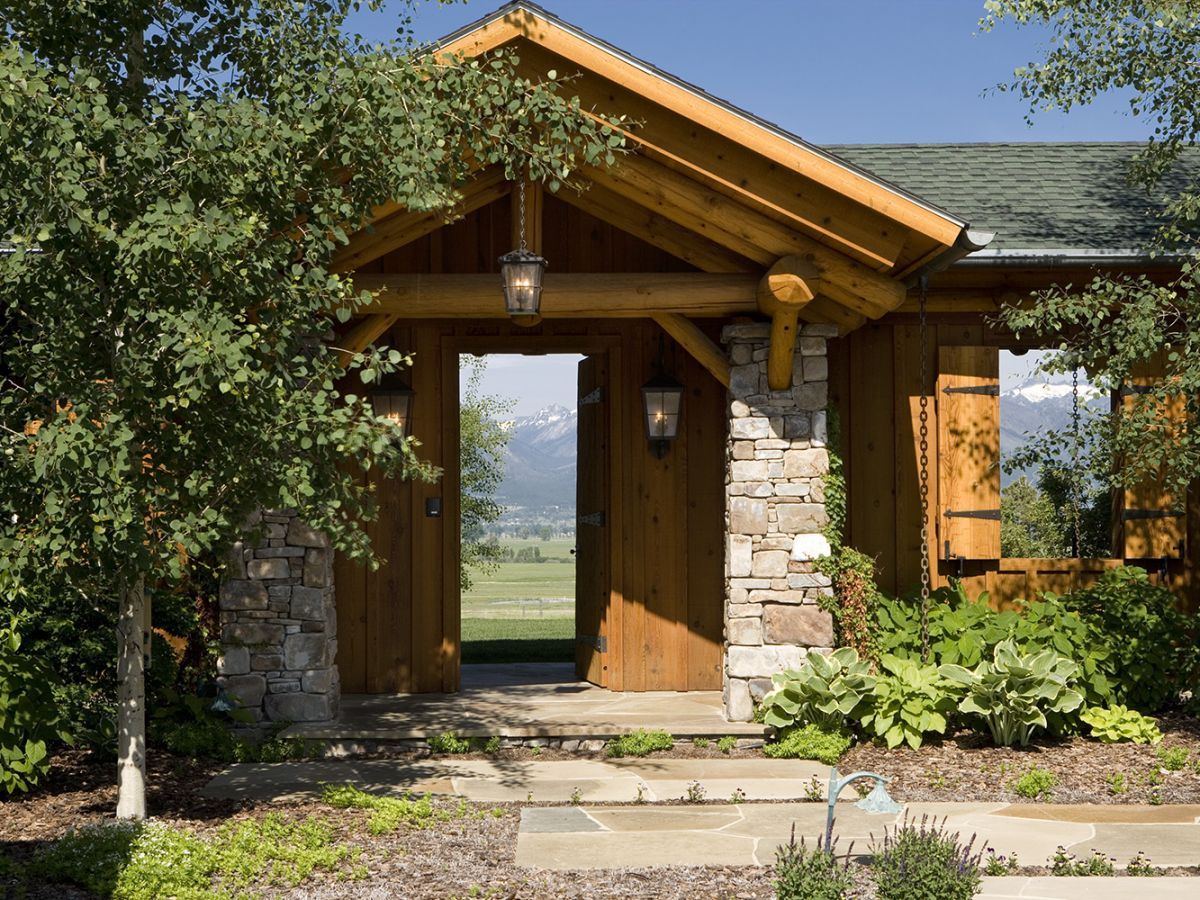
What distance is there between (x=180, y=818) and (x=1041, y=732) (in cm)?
542

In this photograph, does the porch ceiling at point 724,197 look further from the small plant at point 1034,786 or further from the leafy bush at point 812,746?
the small plant at point 1034,786

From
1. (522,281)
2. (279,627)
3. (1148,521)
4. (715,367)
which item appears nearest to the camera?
(522,281)

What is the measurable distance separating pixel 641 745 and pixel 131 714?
318 cm

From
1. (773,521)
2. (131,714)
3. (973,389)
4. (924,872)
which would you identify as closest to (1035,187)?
(973,389)

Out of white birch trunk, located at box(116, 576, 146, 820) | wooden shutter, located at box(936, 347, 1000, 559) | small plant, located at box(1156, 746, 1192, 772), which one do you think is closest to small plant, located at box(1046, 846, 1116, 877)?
small plant, located at box(1156, 746, 1192, 772)

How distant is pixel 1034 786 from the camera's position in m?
7.45

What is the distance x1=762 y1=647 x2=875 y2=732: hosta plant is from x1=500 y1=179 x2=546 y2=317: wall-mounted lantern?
2.85 meters

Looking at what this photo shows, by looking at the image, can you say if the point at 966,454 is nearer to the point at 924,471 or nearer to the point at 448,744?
the point at 924,471

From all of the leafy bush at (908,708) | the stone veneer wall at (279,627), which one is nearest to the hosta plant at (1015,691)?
the leafy bush at (908,708)

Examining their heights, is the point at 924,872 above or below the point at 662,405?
below

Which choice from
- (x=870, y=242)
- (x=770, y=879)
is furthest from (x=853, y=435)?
(x=770, y=879)

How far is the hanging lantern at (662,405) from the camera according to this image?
32.7 ft

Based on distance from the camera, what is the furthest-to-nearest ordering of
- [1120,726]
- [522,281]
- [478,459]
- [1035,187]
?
[478,459] → [1035,187] → [1120,726] → [522,281]

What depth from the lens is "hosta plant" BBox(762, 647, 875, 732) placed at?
848 cm
